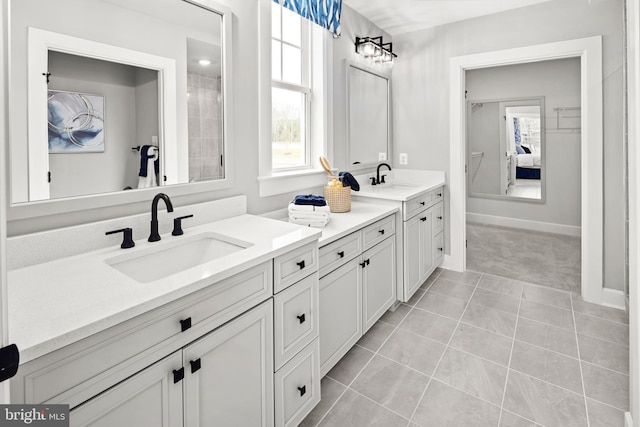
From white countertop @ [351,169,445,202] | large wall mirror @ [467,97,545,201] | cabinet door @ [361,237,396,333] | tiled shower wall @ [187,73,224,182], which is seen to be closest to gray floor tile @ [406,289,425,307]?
cabinet door @ [361,237,396,333]

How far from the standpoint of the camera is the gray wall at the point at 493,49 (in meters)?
2.72

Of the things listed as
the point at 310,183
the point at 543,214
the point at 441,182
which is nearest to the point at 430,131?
the point at 441,182

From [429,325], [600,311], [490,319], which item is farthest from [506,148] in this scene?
[429,325]

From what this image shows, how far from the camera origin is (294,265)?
150 centimetres

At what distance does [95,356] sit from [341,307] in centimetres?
136

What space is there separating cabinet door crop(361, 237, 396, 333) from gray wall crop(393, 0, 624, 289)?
1.37m

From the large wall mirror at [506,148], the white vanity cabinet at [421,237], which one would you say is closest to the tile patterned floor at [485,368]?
the white vanity cabinet at [421,237]

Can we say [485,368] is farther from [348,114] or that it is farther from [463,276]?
[348,114]

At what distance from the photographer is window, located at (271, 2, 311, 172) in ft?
7.96

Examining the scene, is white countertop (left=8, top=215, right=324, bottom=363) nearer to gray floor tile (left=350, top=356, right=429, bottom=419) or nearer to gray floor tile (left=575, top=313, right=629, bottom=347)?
gray floor tile (left=350, top=356, right=429, bottom=419)

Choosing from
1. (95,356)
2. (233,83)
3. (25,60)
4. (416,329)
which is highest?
(233,83)

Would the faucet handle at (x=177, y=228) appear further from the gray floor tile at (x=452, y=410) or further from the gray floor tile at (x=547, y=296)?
the gray floor tile at (x=547, y=296)

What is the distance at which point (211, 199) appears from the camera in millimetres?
1874

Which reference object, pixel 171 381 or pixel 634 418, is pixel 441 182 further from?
pixel 171 381
